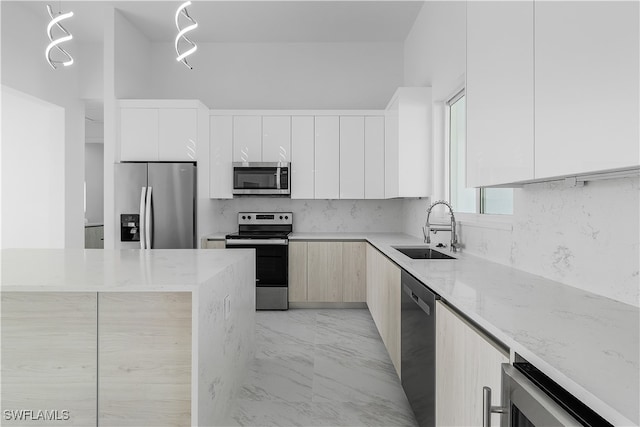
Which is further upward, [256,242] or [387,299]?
[256,242]

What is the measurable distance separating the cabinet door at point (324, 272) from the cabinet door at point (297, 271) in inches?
1.9

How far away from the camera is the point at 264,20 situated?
454cm

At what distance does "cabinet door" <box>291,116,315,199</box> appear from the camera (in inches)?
189

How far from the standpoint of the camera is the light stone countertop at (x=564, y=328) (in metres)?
0.77

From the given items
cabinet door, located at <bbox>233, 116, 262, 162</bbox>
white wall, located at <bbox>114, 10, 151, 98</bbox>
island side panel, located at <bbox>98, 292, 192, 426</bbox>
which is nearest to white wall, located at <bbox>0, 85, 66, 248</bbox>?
white wall, located at <bbox>114, 10, 151, 98</bbox>

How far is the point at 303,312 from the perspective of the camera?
15.0 feet

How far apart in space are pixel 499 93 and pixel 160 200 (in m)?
3.53

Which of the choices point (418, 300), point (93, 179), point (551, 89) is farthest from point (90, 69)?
point (551, 89)

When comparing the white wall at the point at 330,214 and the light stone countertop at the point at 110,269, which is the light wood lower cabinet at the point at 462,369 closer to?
the light stone countertop at the point at 110,269

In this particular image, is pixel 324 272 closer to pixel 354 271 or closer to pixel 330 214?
pixel 354 271

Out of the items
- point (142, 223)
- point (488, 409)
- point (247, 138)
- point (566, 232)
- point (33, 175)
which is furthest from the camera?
point (33, 175)

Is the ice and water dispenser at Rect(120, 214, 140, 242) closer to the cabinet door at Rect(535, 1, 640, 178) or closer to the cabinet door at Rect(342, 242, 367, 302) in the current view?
the cabinet door at Rect(342, 242, 367, 302)

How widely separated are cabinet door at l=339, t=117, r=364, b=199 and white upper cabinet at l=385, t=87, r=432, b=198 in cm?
97

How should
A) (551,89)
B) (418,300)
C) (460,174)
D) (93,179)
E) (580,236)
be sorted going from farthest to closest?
(93,179), (460,174), (418,300), (580,236), (551,89)
